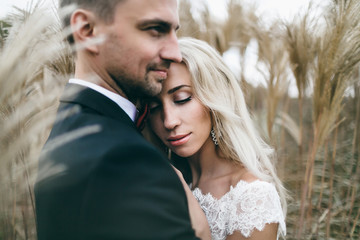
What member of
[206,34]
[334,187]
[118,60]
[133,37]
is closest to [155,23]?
[133,37]

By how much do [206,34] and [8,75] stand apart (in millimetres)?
2448

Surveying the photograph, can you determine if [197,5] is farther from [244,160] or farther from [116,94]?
[116,94]

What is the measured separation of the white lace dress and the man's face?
0.85 m

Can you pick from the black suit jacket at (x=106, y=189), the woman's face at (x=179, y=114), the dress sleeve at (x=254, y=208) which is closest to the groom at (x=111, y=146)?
the black suit jacket at (x=106, y=189)

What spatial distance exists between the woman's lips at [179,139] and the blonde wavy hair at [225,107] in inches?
9.2

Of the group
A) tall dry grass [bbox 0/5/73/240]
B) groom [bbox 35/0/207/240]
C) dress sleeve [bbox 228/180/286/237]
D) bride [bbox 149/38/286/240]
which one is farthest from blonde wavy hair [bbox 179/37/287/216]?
tall dry grass [bbox 0/5/73/240]

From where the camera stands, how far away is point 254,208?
67.7 inches

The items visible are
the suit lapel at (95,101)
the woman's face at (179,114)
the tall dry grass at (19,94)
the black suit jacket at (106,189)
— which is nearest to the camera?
the tall dry grass at (19,94)

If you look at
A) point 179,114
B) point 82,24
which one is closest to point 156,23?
point 82,24

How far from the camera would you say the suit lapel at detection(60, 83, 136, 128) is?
1.18 meters

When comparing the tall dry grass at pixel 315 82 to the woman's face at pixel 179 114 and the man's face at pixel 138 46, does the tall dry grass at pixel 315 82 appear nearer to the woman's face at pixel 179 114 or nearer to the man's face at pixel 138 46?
the woman's face at pixel 179 114

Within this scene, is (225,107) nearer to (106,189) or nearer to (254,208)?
(254,208)

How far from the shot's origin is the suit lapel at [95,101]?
3.88 ft

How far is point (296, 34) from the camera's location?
2.37 m
